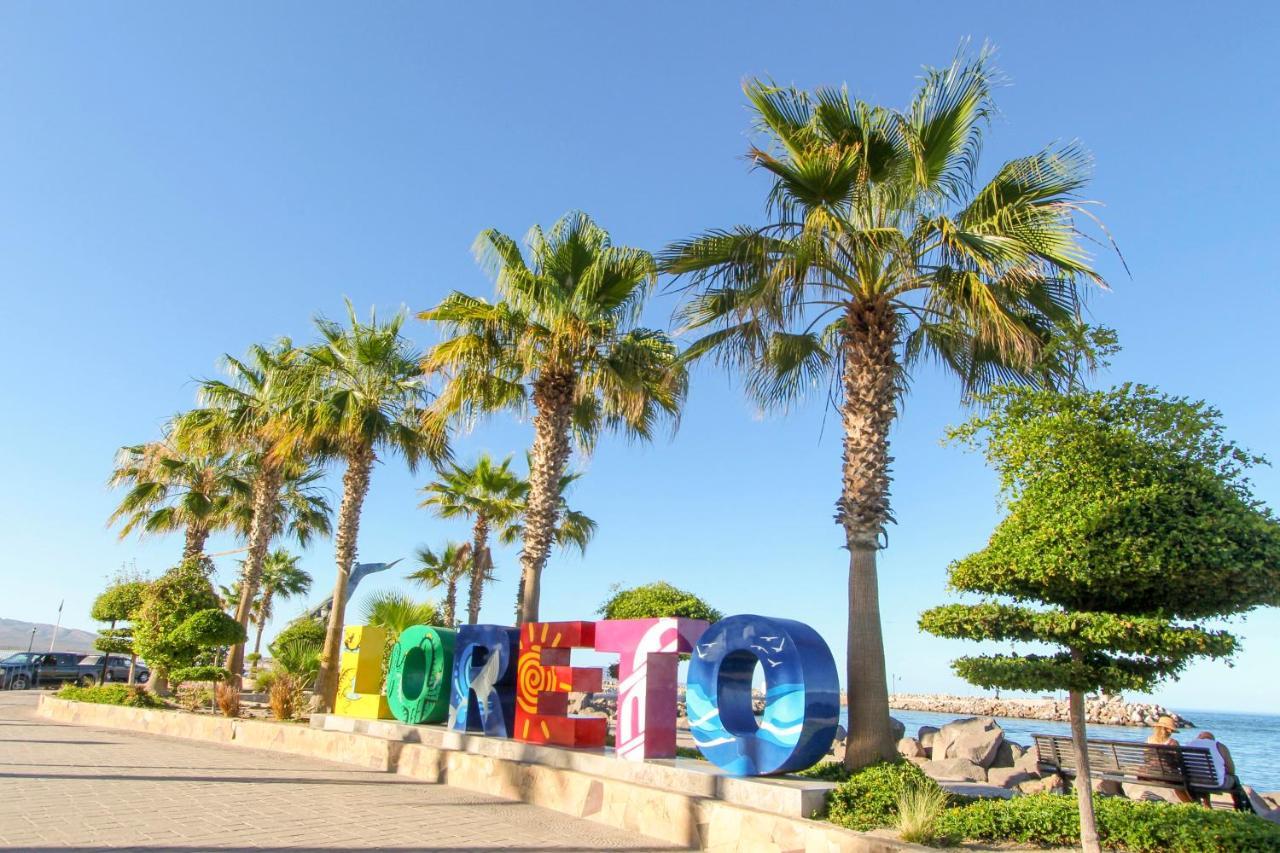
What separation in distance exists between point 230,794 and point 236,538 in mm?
20928

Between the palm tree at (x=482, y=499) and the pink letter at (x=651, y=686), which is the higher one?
the palm tree at (x=482, y=499)

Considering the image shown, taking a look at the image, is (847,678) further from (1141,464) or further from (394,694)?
(394,694)

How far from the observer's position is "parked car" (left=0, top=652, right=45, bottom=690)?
111 feet

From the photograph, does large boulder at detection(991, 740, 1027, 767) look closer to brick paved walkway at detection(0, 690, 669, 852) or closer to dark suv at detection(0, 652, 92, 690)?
brick paved walkway at detection(0, 690, 669, 852)

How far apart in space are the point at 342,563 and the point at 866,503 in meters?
12.5

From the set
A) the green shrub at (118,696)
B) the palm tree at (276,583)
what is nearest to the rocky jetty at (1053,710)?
the palm tree at (276,583)

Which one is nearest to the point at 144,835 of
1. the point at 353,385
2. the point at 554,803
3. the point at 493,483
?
the point at 554,803

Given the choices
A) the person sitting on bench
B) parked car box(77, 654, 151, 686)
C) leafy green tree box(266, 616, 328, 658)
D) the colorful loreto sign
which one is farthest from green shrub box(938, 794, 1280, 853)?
parked car box(77, 654, 151, 686)

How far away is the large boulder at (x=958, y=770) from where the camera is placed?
48.8ft

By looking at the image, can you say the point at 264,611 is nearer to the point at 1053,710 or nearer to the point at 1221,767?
the point at 1221,767

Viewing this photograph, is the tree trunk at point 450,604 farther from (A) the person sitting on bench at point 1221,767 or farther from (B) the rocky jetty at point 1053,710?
(B) the rocky jetty at point 1053,710

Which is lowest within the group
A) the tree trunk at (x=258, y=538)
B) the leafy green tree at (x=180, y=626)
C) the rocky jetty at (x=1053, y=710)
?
the rocky jetty at (x=1053, y=710)

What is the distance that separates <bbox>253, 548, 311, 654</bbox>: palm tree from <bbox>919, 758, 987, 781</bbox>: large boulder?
1561 inches

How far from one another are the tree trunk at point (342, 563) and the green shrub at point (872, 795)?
12.1 meters
